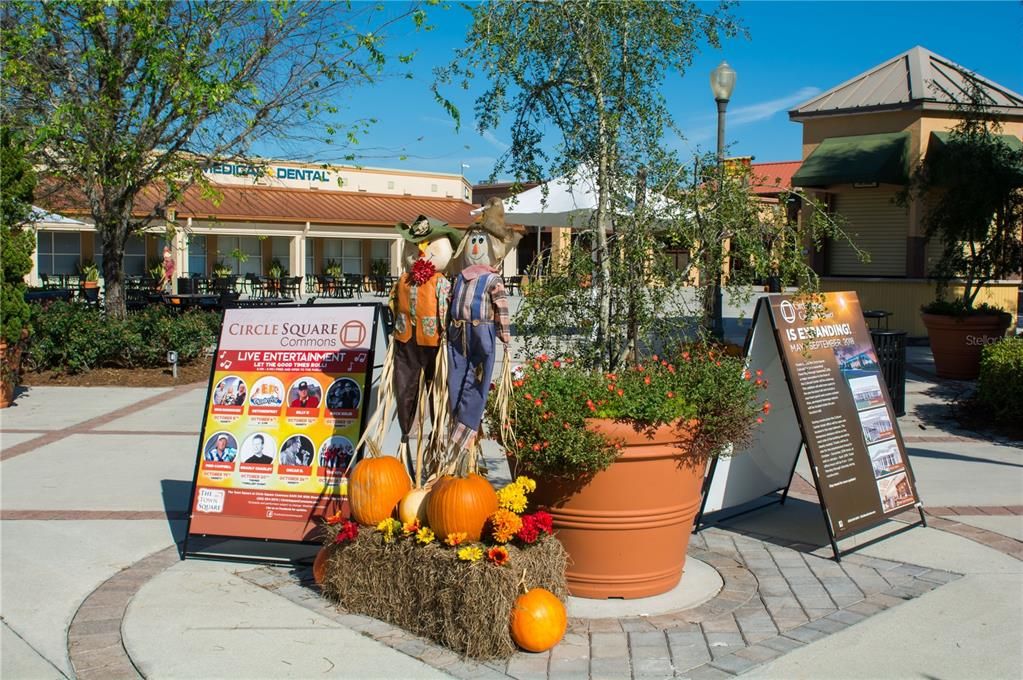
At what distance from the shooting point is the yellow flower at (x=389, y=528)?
436cm

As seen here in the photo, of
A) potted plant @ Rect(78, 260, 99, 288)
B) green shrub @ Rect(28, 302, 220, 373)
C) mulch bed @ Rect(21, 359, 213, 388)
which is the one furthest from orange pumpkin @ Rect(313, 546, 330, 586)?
potted plant @ Rect(78, 260, 99, 288)

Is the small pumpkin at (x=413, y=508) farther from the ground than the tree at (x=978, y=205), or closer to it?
closer to it

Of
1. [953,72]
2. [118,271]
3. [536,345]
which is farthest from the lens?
[953,72]

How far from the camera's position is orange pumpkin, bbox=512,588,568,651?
3938 millimetres

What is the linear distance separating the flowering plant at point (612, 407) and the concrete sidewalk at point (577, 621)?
0.81 meters

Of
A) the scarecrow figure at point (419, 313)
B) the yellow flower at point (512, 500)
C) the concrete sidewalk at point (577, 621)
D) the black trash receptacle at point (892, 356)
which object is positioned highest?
the scarecrow figure at point (419, 313)

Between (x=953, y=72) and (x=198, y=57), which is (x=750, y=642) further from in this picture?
(x=953, y=72)

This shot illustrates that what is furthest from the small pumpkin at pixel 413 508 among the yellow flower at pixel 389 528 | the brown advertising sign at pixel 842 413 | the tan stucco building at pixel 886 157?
the tan stucco building at pixel 886 157

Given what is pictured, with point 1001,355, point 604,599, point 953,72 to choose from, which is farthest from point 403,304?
point 953,72

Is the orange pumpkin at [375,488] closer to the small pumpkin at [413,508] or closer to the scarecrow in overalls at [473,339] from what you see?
the small pumpkin at [413,508]

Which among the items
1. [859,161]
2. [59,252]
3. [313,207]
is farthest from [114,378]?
[313,207]

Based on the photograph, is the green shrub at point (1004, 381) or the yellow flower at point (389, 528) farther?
the green shrub at point (1004, 381)

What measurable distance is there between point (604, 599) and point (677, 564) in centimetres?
44

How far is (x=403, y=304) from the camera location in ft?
16.3
